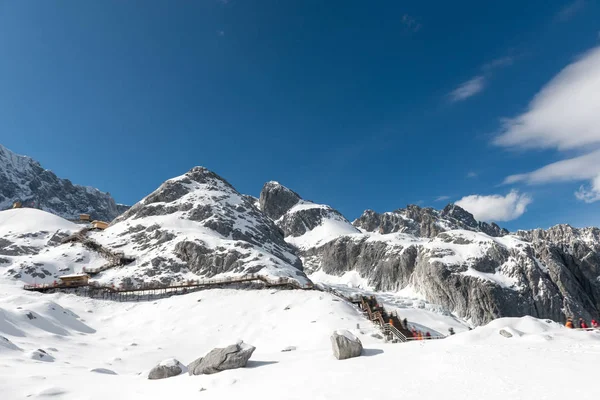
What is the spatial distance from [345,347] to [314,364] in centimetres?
182

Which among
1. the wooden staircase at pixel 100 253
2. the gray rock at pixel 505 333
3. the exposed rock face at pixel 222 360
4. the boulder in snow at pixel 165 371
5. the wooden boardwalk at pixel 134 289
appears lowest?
the boulder in snow at pixel 165 371

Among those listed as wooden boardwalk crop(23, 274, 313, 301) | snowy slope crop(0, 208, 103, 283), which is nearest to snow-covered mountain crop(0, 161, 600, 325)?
snowy slope crop(0, 208, 103, 283)

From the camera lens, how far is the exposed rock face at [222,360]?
1709 cm

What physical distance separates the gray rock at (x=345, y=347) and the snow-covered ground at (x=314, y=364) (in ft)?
1.62

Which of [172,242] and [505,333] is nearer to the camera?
[505,333]

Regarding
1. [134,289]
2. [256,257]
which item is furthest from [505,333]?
[256,257]

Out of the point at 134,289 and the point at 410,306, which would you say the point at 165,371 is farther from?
the point at 410,306

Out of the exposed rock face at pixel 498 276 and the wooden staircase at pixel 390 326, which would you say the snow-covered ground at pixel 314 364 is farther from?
the exposed rock face at pixel 498 276

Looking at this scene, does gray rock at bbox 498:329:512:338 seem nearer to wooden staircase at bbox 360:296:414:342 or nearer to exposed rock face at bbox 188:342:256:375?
wooden staircase at bbox 360:296:414:342

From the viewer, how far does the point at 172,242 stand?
268 ft

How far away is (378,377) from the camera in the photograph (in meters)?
13.3

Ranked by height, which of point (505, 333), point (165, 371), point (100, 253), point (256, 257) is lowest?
point (165, 371)

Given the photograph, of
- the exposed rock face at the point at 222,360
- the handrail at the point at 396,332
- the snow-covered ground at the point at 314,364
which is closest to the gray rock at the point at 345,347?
the snow-covered ground at the point at 314,364

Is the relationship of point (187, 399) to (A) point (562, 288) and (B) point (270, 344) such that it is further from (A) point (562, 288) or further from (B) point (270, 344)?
(A) point (562, 288)
